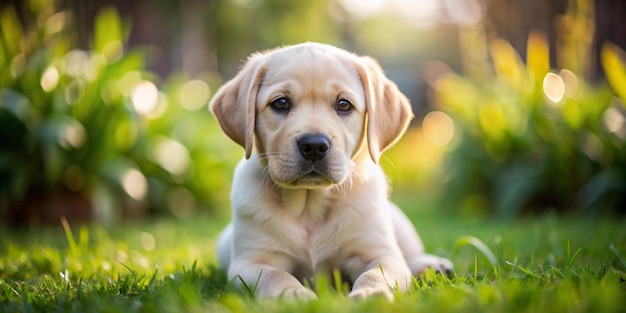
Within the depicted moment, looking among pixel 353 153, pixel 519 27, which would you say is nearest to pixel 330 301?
pixel 353 153

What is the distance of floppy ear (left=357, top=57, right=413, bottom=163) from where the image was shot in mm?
2955

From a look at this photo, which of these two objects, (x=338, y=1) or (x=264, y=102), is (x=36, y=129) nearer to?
(x=264, y=102)

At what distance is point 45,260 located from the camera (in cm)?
320

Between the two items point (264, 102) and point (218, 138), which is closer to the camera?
point (264, 102)

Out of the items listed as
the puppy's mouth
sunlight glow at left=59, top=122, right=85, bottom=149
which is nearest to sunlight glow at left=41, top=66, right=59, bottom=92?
sunlight glow at left=59, top=122, right=85, bottom=149

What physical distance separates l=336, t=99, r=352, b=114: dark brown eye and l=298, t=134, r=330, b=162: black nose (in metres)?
0.29

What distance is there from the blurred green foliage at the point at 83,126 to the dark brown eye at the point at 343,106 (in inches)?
126

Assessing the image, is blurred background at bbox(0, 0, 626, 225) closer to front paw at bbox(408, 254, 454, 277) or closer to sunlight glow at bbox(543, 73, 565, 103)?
sunlight glow at bbox(543, 73, 565, 103)

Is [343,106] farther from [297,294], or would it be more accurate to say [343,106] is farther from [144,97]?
[144,97]

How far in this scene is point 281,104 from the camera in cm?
288

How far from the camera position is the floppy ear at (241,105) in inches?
114

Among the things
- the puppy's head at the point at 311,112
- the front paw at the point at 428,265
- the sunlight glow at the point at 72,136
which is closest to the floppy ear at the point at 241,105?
the puppy's head at the point at 311,112

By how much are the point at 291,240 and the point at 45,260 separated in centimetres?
144

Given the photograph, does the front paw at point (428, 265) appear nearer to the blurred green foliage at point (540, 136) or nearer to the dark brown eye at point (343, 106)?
the dark brown eye at point (343, 106)
